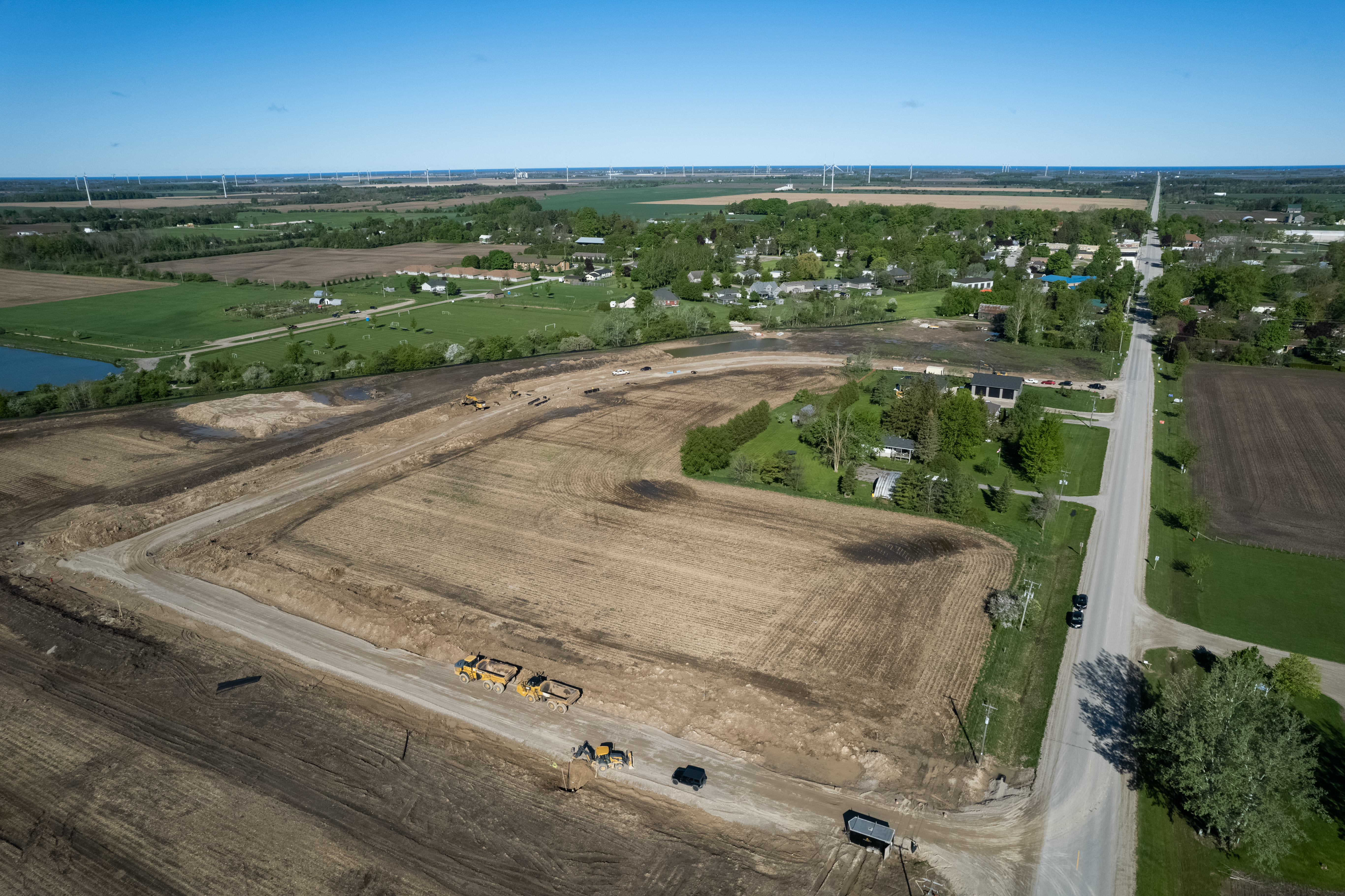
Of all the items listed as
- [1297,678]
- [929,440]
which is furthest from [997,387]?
[1297,678]

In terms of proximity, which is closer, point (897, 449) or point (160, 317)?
point (897, 449)

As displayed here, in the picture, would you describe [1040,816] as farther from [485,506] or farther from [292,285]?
[292,285]

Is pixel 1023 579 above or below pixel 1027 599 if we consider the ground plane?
below

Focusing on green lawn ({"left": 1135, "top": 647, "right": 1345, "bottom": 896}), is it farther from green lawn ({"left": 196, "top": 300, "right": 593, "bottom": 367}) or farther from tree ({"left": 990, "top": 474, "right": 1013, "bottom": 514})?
green lawn ({"left": 196, "top": 300, "right": 593, "bottom": 367})

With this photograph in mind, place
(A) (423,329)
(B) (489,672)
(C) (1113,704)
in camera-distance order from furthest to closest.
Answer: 1. (A) (423,329)
2. (B) (489,672)
3. (C) (1113,704)

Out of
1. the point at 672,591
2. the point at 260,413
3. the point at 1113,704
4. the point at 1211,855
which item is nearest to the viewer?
the point at 1211,855

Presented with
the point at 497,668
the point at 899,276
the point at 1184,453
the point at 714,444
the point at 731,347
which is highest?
the point at 899,276

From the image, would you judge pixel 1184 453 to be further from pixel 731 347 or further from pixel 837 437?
pixel 731 347

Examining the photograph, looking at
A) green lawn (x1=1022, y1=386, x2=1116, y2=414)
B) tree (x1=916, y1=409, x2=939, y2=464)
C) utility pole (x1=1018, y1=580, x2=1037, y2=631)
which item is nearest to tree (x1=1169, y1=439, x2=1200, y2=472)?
green lawn (x1=1022, y1=386, x2=1116, y2=414)
